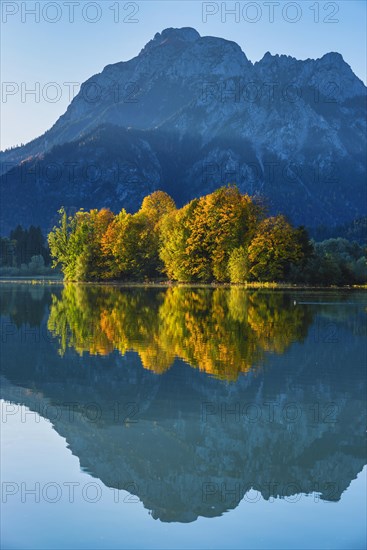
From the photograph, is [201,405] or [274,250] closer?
[201,405]

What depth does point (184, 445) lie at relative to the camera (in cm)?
1282

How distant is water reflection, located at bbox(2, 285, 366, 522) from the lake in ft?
0.13

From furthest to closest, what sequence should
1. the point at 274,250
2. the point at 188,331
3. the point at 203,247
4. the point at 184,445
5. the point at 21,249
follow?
the point at 21,249 → the point at 203,247 → the point at 274,250 → the point at 188,331 → the point at 184,445

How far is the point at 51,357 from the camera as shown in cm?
2339

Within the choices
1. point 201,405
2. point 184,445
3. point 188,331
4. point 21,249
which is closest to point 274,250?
point 188,331

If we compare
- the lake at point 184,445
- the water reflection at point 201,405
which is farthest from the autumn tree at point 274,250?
the lake at point 184,445

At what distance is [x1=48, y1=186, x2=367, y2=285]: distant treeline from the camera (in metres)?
83.4

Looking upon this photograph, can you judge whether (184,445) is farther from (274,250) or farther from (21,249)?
(21,249)

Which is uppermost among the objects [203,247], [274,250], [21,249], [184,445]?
[21,249]

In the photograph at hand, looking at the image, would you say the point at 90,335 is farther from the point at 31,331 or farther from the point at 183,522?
the point at 183,522

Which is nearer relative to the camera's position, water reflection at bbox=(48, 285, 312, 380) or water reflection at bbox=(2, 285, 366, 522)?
water reflection at bbox=(2, 285, 366, 522)

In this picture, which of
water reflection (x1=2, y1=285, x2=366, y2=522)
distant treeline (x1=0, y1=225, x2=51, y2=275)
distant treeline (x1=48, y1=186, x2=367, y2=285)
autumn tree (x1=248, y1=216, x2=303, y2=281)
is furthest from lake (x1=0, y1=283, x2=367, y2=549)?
distant treeline (x1=0, y1=225, x2=51, y2=275)

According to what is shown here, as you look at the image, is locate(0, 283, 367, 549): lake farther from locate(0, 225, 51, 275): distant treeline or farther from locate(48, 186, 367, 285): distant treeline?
locate(0, 225, 51, 275): distant treeline

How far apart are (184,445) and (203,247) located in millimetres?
79782
